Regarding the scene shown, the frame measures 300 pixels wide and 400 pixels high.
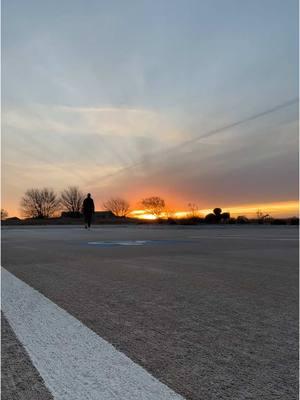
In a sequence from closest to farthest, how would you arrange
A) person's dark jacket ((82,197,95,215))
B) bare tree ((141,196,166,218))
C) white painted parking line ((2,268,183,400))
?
white painted parking line ((2,268,183,400)), person's dark jacket ((82,197,95,215)), bare tree ((141,196,166,218))

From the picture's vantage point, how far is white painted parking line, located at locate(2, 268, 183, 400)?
178cm

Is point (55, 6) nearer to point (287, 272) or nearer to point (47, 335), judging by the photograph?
point (287, 272)

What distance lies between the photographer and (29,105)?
21000mm

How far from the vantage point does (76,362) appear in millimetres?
2150

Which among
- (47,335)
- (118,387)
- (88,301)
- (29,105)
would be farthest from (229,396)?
(29,105)

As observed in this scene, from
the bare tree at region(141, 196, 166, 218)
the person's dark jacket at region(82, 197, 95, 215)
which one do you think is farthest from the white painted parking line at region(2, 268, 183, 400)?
the bare tree at region(141, 196, 166, 218)

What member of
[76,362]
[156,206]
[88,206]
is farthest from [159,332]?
[156,206]

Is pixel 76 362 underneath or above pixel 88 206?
underneath

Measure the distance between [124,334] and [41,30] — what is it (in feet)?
49.6

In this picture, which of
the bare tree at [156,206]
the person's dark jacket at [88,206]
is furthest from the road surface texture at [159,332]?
the bare tree at [156,206]

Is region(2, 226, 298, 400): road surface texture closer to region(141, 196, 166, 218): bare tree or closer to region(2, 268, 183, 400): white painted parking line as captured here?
region(2, 268, 183, 400): white painted parking line

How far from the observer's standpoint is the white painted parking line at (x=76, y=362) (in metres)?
1.78

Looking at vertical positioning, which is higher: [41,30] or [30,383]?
[41,30]

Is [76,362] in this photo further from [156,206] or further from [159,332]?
[156,206]
